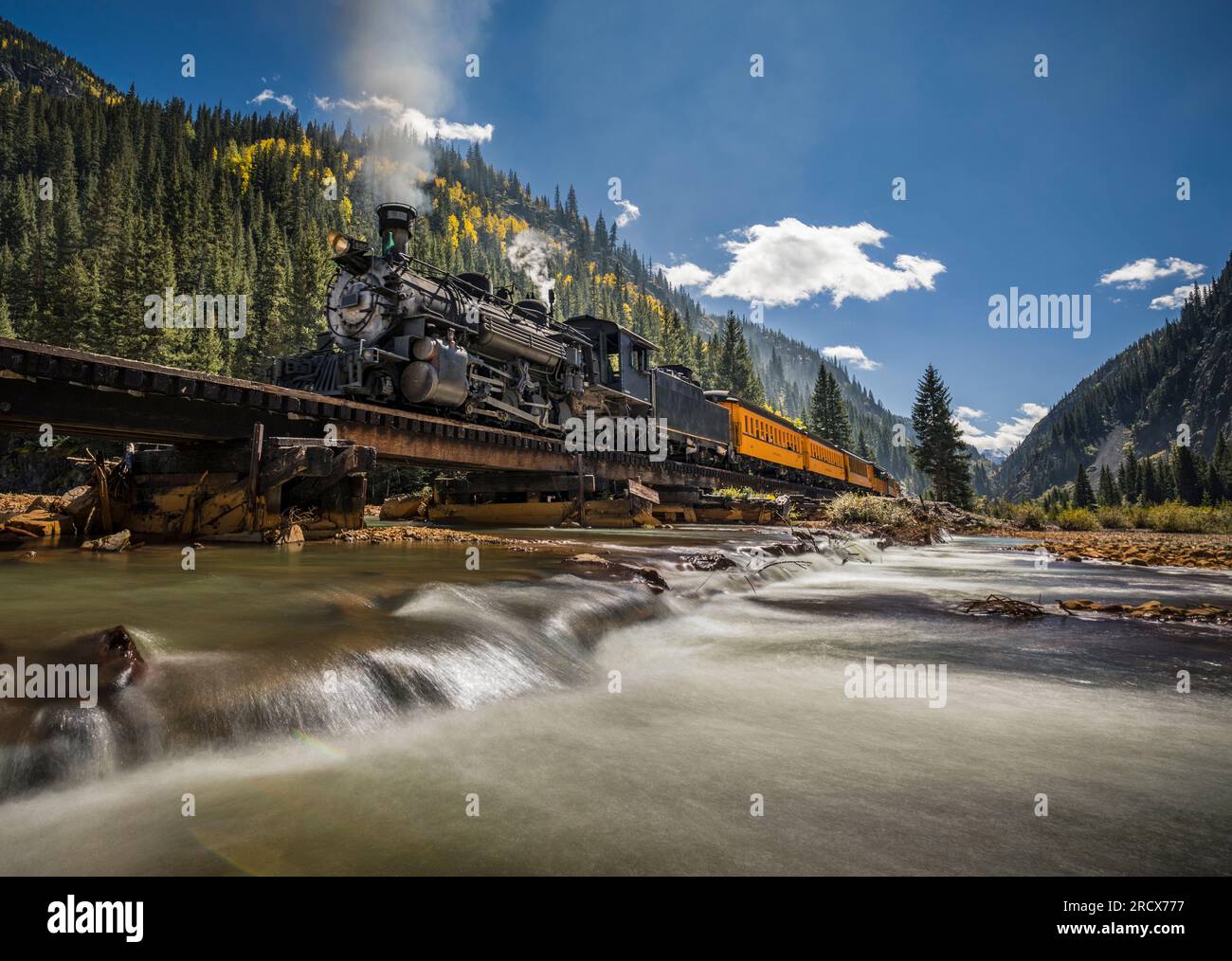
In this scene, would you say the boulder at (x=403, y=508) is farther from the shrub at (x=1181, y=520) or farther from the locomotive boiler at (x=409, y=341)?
the shrub at (x=1181, y=520)

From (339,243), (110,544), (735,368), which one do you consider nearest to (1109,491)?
(735,368)

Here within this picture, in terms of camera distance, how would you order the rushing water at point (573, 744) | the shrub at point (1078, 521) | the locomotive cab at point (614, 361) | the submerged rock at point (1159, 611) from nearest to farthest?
the rushing water at point (573, 744) → the submerged rock at point (1159, 611) → the locomotive cab at point (614, 361) → the shrub at point (1078, 521)

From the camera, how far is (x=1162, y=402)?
158m

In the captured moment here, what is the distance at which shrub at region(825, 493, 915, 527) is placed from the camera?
69.7ft

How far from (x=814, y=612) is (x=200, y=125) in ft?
492

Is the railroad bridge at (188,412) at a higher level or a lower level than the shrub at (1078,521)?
higher

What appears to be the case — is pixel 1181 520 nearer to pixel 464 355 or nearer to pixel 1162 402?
pixel 464 355

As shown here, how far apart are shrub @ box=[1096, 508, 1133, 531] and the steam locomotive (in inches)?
786

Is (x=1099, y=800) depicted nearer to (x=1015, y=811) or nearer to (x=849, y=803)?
(x=1015, y=811)

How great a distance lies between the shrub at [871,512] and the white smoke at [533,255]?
126 metres

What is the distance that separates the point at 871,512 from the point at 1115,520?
16.6 meters

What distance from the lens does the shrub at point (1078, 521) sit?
28.8 metres

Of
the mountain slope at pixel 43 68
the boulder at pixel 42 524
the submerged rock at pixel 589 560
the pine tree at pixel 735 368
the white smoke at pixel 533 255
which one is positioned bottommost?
the submerged rock at pixel 589 560

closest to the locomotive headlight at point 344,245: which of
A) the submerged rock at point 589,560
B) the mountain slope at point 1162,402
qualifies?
the submerged rock at point 589,560
